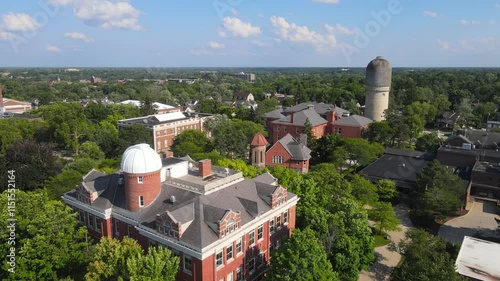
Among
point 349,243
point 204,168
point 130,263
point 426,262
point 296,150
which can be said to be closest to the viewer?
point 130,263

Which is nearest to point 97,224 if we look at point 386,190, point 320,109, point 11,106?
point 386,190

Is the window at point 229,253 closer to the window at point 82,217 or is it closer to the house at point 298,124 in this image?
the window at point 82,217

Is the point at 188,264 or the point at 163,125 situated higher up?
the point at 163,125

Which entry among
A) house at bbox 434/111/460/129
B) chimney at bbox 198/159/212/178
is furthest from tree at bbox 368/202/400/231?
house at bbox 434/111/460/129

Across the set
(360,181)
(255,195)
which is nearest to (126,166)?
(255,195)

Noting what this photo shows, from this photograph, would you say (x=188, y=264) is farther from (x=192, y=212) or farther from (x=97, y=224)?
(x=97, y=224)

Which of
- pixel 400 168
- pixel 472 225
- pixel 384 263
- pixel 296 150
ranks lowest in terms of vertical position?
pixel 384 263
